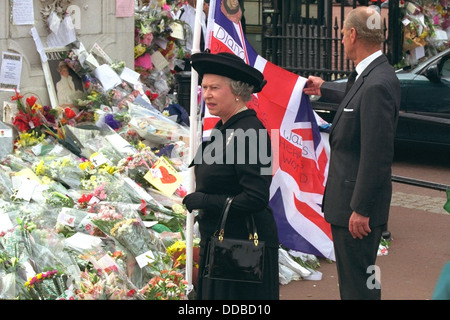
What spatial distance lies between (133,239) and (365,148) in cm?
196

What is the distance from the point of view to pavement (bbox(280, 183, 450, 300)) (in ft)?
20.7

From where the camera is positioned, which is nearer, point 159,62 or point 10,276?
point 10,276

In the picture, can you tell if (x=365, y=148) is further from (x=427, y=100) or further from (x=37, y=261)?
(x=427, y=100)

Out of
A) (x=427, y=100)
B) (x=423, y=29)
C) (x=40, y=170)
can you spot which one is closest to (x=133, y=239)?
(x=40, y=170)

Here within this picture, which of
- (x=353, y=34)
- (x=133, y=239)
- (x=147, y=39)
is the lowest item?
(x=133, y=239)

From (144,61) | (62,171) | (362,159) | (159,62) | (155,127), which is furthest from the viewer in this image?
(159,62)

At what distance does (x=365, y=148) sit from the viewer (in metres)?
4.61

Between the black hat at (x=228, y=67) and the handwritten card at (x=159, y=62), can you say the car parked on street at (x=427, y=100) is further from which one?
the black hat at (x=228, y=67)

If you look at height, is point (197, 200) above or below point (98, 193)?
above

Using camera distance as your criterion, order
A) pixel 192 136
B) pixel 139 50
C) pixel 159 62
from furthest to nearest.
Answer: pixel 159 62 → pixel 139 50 → pixel 192 136

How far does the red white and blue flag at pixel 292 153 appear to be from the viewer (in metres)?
5.96

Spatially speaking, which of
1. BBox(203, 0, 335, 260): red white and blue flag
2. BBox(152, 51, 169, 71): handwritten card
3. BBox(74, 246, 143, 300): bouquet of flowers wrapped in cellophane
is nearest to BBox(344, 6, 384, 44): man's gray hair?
BBox(203, 0, 335, 260): red white and blue flag

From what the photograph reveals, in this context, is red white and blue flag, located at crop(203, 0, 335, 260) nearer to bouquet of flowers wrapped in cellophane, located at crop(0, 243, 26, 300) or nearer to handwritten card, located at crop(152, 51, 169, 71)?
bouquet of flowers wrapped in cellophane, located at crop(0, 243, 26, 300)

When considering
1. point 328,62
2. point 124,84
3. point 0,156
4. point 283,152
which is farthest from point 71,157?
point 328,62
